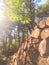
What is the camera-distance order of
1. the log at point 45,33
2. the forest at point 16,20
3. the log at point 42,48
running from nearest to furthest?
1. the log at point 42,48
2. the log at point 45,33
3. the forest at point 16,20

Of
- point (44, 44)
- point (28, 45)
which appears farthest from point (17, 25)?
point (44, 44)

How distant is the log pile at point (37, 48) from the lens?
584 cm

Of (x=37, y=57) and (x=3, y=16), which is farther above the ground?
(x=37, y=57)

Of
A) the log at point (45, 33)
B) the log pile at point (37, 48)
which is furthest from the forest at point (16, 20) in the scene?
the log at point (45, 33)

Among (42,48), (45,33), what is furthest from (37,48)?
(45,33)

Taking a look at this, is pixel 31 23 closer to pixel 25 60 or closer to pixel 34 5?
pixel 34 5

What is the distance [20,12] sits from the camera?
499 inches

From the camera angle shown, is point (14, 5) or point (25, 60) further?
point (14, 5)

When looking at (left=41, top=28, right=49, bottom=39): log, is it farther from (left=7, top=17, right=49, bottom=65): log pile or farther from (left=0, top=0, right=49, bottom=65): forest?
(left=0, top=0, right=49, bottom=65): forest

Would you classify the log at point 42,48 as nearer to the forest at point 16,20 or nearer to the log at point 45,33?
the log at point 45,33

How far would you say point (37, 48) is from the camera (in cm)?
622

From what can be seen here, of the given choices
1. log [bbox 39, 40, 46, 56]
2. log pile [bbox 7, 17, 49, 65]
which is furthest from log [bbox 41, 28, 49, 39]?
log [bbox 39, 40, 46, 56]

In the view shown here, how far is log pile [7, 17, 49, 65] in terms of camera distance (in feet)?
19.2

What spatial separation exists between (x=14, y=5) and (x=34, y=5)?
1.44m
